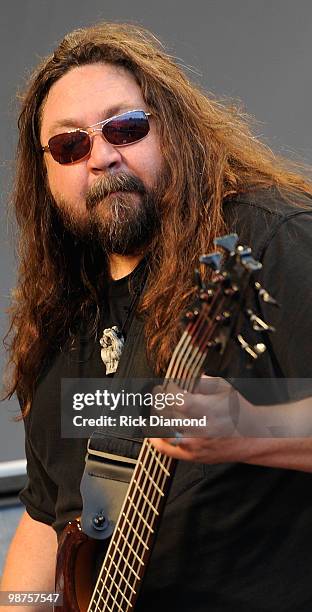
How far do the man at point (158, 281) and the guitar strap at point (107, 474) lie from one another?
9 cm

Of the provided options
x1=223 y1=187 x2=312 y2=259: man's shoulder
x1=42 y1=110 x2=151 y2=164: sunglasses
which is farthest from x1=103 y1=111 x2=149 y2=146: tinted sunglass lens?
x1=223 y1=187 x2=312 y2=259: man's shoulder

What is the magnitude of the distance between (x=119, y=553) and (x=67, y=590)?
0.53 ft

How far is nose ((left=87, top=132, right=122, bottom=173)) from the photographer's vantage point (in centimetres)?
187

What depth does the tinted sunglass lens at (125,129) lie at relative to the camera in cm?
186

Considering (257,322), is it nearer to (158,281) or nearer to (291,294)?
(291,294)

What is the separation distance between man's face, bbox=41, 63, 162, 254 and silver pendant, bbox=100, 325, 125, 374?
0.16 m

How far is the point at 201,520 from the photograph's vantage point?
1655mm

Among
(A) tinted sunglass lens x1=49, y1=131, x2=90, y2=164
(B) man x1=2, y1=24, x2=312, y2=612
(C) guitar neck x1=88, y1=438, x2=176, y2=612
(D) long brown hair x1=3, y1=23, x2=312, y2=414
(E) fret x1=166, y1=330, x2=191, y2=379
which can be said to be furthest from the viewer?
(A) tinted sunglass lens x1=49, y1=131, x2=90, y2=164

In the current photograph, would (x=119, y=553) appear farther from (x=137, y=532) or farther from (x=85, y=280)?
(x=85, y=280)

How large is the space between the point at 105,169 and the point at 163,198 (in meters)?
0.12

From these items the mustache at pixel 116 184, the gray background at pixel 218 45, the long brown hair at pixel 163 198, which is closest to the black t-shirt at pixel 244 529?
the long brown hair at pixel 163 198

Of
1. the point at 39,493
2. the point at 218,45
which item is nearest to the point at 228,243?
the point at 39,493

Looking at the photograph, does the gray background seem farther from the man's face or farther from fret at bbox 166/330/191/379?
fret at bbox 166/330/191/379

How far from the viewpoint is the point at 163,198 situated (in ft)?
6.09
